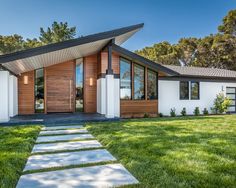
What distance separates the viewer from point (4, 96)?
836 cm

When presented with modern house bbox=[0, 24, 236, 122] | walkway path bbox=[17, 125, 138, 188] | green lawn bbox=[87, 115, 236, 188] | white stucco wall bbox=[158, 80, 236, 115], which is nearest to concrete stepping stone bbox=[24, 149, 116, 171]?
walkway path bbox=[17, 125, 138, 188]

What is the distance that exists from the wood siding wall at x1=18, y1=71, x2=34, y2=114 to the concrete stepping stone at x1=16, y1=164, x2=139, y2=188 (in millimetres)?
9095

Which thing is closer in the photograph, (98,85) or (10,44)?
(98,85)

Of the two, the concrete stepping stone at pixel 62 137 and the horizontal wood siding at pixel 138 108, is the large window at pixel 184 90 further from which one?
the concrete stepping stone at pixel 62 137

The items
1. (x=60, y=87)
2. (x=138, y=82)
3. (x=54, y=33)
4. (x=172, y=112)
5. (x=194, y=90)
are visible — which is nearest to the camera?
(x=138, y=82)

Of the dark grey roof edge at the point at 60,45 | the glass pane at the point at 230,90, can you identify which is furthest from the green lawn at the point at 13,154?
the glass pane at the point at 230,90

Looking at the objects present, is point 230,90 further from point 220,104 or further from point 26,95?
point 26,95

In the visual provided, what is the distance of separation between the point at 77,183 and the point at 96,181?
0.92ft

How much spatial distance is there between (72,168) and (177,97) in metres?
10.7

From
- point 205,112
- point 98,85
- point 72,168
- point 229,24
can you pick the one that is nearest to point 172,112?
point 205,112

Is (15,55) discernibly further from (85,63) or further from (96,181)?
(96,181)

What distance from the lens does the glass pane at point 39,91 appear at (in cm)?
1187

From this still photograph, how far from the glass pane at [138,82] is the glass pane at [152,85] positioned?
0.41 metres

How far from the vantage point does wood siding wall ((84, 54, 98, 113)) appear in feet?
40.7
